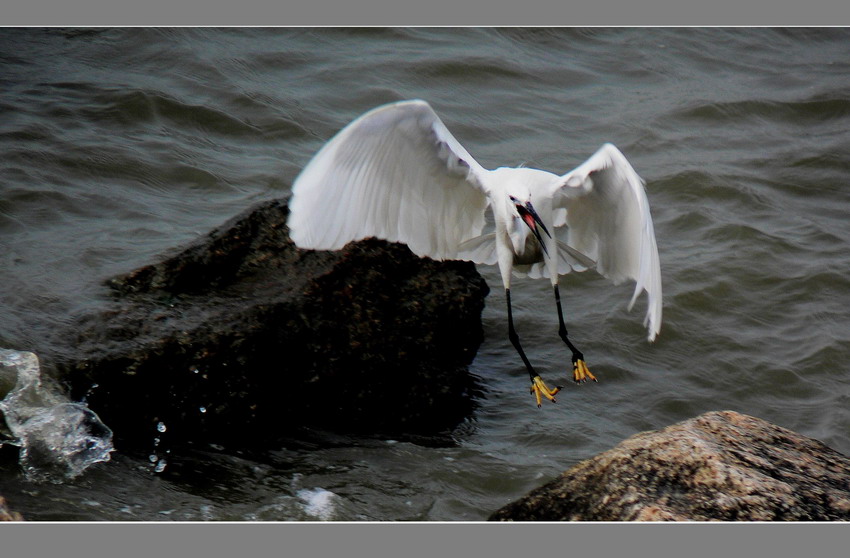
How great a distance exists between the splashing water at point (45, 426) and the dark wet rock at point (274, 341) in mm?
111

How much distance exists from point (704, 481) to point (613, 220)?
7.49 feet

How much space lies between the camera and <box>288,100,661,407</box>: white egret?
15.5 ft

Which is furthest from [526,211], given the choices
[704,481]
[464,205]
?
[704,481]

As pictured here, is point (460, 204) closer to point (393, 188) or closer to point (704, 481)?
point (393, 188)

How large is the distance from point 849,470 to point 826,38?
30.9 feet

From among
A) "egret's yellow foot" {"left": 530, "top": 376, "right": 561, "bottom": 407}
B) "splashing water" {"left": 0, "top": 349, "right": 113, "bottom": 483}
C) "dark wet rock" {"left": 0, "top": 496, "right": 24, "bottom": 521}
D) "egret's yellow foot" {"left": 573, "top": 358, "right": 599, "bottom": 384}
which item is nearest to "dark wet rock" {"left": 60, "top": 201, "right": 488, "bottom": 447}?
"splashing water" {"left": 0, "top": 349, "right": 113, "bottom": 483}

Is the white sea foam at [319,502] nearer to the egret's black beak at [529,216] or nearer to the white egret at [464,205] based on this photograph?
the white egret at [464,205]

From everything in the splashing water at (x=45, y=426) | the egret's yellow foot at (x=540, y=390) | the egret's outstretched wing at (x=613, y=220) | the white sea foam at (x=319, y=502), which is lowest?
the white sea foam at (x=319, y=502)

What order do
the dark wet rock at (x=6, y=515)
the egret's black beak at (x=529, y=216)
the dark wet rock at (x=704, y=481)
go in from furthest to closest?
the egret's black beak at (x=529, y=216) < the dark wet rock at (x=704, y=481) < the dark wet rock at (x=6, y=515)

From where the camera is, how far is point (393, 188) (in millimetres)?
5410

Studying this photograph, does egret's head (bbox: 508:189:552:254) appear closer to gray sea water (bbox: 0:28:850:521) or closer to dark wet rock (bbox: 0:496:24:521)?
gray sea water (bbox: 0:28:850:521)

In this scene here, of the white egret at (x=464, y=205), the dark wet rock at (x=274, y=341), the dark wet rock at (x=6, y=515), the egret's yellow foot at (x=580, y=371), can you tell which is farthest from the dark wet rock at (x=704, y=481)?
the dark wet rock at (x=6, y=515)

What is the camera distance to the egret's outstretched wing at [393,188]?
15.5 ft

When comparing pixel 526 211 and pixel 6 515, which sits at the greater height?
pixel 526 211
